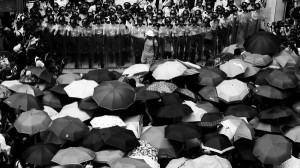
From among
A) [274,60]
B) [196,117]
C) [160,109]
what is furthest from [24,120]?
[274,60]

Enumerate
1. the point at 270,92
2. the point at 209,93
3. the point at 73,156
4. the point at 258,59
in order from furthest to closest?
1. the point at 258,59
2. the point at 209,93
3. the point at 270,92
4. the point at 73,156

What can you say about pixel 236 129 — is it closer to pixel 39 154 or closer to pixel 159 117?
pixel 159 117

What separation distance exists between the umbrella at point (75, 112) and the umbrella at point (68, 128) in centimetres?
68

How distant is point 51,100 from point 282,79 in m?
5.54

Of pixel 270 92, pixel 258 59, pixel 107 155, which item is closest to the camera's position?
pixel 107 155

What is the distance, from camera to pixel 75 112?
496 inches

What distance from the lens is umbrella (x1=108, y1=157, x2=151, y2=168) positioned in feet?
33.8

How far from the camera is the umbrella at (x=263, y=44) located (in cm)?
1570

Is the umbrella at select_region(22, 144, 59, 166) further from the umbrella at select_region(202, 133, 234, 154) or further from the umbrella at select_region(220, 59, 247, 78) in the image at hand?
the umbrella at select_region(220, 59, 247, 78)

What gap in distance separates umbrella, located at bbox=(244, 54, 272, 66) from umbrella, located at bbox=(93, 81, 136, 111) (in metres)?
4.05

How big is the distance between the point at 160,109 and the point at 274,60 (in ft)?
15.5

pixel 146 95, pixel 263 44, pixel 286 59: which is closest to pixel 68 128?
pixel 146 95

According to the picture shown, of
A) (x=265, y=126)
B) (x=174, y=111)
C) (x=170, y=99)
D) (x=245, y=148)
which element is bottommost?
(x=245, y=148)

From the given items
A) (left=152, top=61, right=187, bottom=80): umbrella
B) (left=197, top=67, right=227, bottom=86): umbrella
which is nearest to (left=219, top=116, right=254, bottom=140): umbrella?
(left=197, top=67, right=227, bottom=86): umbrella
